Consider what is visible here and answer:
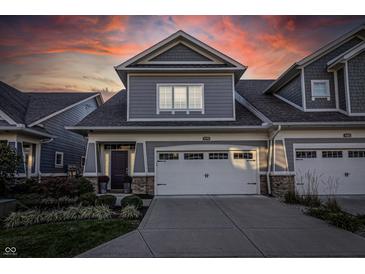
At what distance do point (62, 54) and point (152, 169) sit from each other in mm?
5244

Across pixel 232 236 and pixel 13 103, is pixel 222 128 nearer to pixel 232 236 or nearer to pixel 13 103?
pixel 232 236

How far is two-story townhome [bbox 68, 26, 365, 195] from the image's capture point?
10.5 m

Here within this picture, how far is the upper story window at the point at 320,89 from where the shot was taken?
11453 mm

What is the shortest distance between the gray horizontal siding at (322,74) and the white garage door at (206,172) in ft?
11.4

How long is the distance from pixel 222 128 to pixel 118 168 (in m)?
4.90

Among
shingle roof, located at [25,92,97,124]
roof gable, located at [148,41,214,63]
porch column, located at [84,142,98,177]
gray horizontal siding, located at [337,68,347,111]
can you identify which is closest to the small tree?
porch column, located at [84,142,98,177]

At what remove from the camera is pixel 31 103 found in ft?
49.9

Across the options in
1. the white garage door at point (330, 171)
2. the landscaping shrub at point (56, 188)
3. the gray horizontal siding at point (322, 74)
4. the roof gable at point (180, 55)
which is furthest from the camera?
the roof gable at point (180, 55)

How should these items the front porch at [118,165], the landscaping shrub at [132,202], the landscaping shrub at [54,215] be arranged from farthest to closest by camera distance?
the front porch at [118,165] → the landscaping shrub at [132,202] → the landscaping shrub at [54,215]

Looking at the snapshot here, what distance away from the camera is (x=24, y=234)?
5867mm

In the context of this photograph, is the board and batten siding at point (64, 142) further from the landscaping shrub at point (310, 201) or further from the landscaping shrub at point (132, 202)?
the landscaping shrub at point (310, 201)

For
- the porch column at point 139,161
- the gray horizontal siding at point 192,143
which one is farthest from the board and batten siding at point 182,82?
the porch column at point 139,161

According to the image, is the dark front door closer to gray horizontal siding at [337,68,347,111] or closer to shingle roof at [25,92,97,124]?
shingle roof at [25,92,97,124]

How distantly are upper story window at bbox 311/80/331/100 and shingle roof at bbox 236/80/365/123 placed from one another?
834mm
